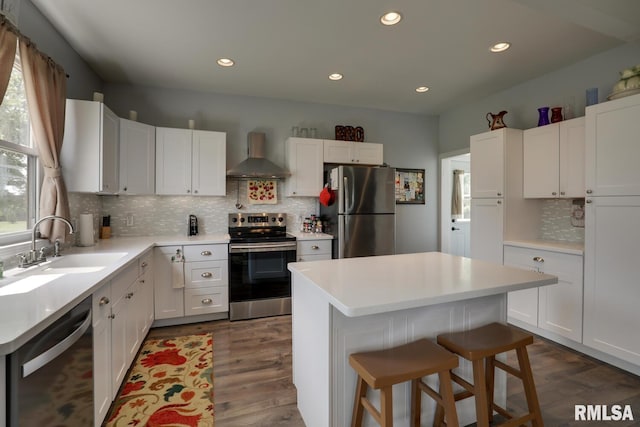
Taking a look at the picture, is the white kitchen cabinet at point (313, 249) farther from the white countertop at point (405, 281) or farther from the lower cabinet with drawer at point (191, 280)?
the white countertop at point (405, 281)

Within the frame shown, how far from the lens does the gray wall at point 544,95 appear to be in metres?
2.68

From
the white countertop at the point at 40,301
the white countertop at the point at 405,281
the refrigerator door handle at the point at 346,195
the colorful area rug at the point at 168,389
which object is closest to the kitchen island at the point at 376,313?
the white countertop at the point at 405,281

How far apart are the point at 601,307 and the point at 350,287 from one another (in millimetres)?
2335

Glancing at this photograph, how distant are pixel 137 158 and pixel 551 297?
4.25 metres

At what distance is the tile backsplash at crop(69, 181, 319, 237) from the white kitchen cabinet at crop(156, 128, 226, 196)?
29 cm

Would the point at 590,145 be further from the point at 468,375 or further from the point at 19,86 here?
the point at 19,86

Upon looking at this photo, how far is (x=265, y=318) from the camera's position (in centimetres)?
331

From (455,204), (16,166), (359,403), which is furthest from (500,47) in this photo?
(16,166)

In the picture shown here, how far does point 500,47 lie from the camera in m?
2.64

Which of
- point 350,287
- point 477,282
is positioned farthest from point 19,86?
point 477,282

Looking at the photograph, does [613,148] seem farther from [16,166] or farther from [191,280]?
[16,166]

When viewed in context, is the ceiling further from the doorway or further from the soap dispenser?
the soap dispenser

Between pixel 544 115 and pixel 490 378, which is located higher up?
pixel 544 115

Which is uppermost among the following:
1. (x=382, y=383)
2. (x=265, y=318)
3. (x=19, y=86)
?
(x=19, y=86)
